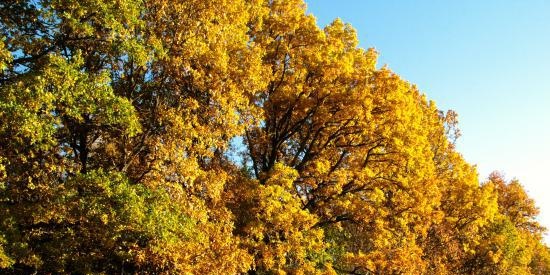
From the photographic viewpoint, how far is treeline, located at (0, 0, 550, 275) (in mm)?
14211

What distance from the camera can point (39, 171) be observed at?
1582 cm

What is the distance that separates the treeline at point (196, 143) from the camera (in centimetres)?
1421

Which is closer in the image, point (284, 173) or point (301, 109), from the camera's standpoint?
point (284, 173)

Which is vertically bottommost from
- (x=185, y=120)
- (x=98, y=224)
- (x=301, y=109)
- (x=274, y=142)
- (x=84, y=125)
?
(x=98, y=224)

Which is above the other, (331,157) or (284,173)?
(331,157)

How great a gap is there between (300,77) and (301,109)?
1.78m

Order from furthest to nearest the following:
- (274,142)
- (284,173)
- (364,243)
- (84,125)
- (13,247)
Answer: (364,243) < (274,142) < (284,173) < (84,125) < (13,247)

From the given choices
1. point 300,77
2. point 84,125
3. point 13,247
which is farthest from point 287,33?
point 13,247

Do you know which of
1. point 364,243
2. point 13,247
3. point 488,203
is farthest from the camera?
point 488,203

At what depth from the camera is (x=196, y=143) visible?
57.8 feet

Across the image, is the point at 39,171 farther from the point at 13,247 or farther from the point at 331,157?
the point at 331,157

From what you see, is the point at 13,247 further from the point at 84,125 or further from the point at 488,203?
the point at 488,203

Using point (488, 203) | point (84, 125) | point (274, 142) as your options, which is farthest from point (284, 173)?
point (488, 203)

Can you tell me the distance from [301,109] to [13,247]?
49.5 feet
